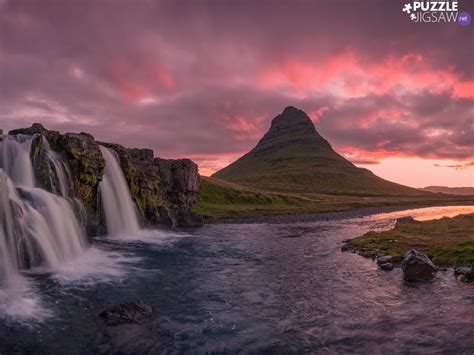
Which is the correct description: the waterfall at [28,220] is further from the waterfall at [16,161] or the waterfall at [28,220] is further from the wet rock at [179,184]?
the wet rock at [179,184]

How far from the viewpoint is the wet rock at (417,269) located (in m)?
24.7

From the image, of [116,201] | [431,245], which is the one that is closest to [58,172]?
[116,201]

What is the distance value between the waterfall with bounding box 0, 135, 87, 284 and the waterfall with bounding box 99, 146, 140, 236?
976 cm

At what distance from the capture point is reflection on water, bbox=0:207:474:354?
1534 cm

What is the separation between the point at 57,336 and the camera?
16.0 m

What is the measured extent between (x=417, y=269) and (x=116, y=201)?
40.0 meters

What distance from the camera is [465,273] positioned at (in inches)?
950

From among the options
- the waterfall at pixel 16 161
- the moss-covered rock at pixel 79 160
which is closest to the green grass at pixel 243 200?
the moss-covered rock at pixel 79 160

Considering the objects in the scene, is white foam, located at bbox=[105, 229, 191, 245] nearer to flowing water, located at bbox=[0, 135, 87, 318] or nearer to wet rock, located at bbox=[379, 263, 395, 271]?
flowing water, located at bbox=[0, 135, 87, 318]

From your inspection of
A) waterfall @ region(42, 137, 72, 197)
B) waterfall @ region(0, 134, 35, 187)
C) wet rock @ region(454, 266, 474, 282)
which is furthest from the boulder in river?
waterfall @ region(0, 134, 35, 187)

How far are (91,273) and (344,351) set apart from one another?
789 inches

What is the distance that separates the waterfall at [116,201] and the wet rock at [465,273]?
39594mm

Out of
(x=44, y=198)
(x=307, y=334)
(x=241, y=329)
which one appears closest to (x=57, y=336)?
(x=241, y=329)

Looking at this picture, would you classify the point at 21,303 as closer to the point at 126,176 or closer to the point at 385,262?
the point at 385,262
